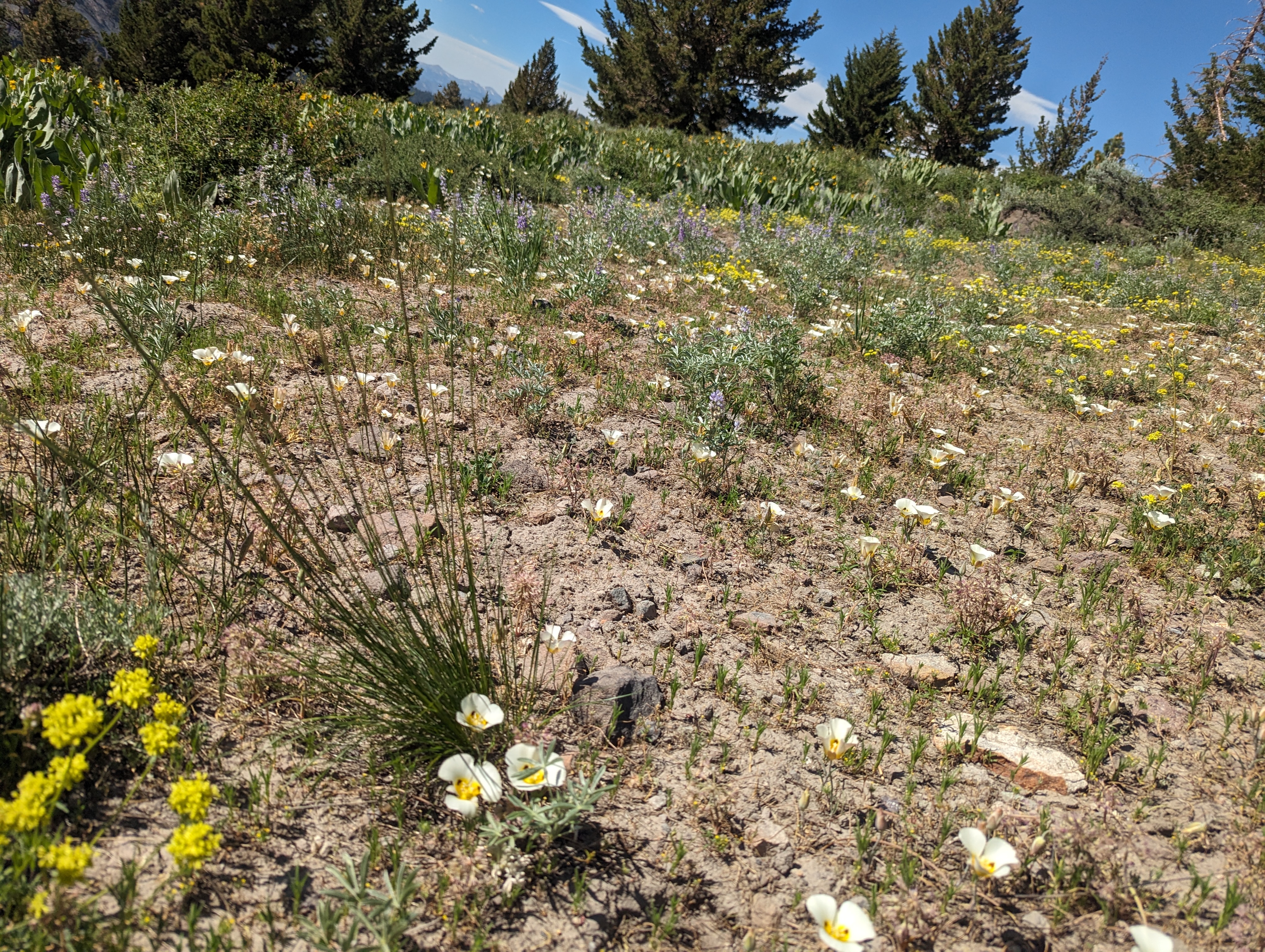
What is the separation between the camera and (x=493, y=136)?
37.9ft

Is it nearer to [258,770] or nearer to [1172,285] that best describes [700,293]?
[258,770]

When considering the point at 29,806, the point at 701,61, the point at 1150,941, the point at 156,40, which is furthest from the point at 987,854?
the point at 156,40

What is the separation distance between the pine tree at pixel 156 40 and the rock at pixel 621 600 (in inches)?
1994

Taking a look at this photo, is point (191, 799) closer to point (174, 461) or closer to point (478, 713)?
point (478, 713)

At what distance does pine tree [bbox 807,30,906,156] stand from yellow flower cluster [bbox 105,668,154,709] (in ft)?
144

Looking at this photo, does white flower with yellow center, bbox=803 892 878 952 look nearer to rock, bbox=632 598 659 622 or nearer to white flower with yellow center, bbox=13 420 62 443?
rock, bbox=632 598 659 622

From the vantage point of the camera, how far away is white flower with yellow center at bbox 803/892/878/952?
1605 mm

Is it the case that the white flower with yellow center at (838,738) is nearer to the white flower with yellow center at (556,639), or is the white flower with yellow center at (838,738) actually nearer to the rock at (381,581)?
the white flower with yellow center at (556,639)

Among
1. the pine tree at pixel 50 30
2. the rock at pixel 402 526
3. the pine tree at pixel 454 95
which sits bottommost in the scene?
the rock at pixel 402 526

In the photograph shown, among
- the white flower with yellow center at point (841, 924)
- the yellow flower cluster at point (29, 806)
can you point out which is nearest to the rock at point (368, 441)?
the yellow flower cluster at point (29, 806)

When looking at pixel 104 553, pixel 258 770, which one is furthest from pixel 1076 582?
pixel 104 553

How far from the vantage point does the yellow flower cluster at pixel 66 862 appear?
123 centimetres

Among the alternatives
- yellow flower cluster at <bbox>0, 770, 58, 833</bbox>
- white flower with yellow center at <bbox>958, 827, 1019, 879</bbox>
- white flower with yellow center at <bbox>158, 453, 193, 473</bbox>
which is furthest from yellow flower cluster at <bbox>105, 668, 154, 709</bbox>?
white flower with yellow center at <bbox>958, 827, 1019, 879</bbox>

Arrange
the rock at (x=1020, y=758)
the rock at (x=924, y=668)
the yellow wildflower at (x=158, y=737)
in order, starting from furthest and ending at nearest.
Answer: the rock at (x=924, y=668) < the rock at (x=1020, y=758) < the yellow wildflower at (x=158, y=737)
